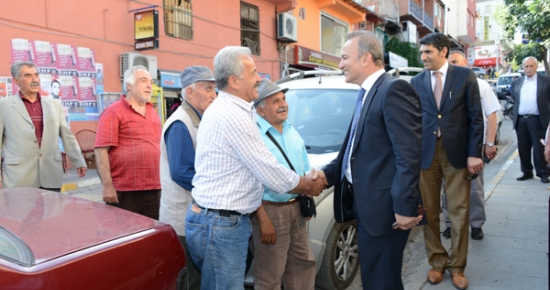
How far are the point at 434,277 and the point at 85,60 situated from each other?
9.86 meters

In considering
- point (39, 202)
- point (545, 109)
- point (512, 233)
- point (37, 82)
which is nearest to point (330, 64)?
point (545, 109)

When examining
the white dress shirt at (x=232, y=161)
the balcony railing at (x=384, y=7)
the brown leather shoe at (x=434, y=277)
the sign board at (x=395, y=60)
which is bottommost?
the brown leather shoe at (x=434, y=277)

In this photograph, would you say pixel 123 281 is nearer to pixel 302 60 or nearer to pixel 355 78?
pixel 355 78

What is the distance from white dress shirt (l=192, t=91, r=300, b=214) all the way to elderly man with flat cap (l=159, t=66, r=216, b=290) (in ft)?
1.14

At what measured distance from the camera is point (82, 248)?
168 centimetres

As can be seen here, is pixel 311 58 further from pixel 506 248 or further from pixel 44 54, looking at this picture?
pixel 506 248

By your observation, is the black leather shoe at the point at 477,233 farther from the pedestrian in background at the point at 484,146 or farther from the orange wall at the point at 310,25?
the orange wall at the point at 310,25

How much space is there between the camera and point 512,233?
473 cm

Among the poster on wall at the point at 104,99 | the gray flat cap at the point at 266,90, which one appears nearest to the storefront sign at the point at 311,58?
the poster on wall at the point at 104,99

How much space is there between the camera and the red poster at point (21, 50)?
9.16 meters

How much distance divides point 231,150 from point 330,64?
1914 cm

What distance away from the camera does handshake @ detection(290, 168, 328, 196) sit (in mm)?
2455

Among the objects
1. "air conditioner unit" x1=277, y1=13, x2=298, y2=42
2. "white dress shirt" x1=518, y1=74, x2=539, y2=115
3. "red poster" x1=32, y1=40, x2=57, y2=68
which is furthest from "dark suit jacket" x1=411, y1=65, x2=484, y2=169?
"air conditioner unit" x1=277, y1=13, x2=298, y2=42

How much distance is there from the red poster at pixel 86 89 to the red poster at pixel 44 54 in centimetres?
76
